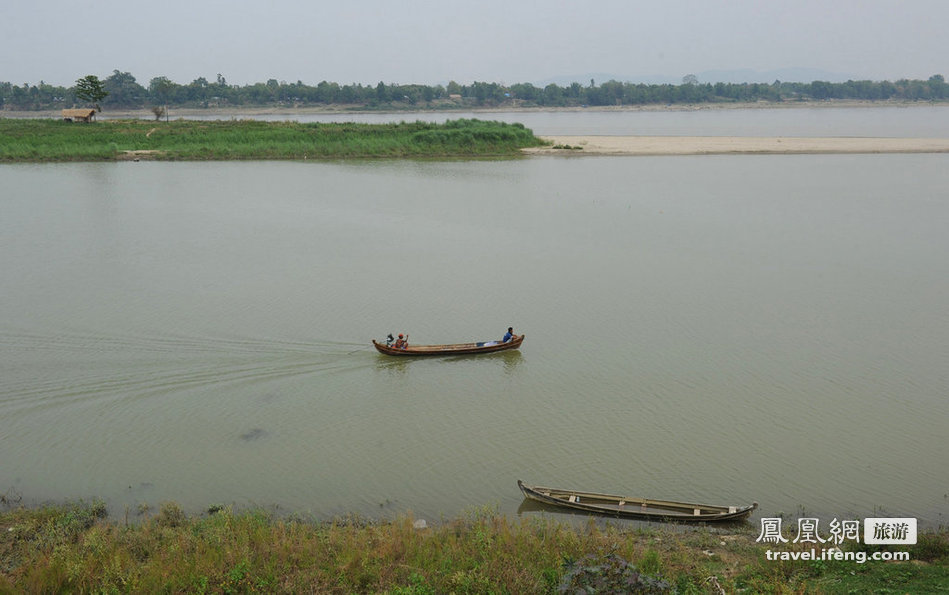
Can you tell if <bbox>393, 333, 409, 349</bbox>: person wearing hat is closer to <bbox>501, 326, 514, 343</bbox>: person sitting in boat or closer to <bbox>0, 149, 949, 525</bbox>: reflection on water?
<bbox>0, 149, 949, 525</bbox>: reflection on water

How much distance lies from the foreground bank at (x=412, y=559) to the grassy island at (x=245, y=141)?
4801 centimetres

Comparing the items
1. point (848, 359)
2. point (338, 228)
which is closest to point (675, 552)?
point (848, 359)

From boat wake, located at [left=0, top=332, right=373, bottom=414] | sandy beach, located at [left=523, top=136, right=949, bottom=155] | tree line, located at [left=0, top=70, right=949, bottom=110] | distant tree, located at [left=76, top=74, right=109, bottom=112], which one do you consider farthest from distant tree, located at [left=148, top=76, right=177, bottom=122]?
boat wake, located at [left=0, top=332, right=373, bottom=414]

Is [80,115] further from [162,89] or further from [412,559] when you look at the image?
[412,559]

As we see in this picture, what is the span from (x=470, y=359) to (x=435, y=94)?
147084 mm

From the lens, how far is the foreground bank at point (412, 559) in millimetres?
8695

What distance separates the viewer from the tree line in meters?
129

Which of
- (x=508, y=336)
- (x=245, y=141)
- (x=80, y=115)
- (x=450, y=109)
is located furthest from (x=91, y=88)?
(x=450, y=109)

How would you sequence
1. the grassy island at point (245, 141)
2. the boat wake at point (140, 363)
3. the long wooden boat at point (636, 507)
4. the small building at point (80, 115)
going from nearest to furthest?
the long wooden boat at point (636, 507), the boat wake at point (140, 363), the grassy island at point (245, 141), the small building at point (80, 115)

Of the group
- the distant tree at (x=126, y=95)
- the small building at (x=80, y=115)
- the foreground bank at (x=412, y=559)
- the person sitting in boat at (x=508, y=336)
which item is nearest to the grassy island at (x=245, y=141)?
the small building at (x=80, y=115)

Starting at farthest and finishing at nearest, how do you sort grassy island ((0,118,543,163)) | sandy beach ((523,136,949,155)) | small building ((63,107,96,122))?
small building ((63,107,96,122)), sandy beach ((523,136,949,155)), grassy island ((0,118,543,163))

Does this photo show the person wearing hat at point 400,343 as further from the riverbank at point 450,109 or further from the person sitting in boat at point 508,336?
Result: the riverbank at point 450,109

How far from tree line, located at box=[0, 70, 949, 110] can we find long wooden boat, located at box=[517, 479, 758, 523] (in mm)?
107255

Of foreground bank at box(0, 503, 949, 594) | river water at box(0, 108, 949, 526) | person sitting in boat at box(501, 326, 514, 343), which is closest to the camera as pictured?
foreground bank at box(0, 503, 949, 594)
